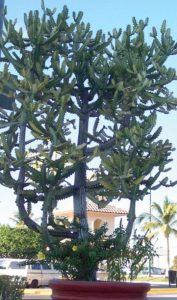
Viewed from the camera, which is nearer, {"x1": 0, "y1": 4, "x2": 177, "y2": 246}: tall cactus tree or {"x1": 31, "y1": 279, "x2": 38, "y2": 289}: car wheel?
{"x1": 0, "y1": 4, "x2": 177, "y2": 246}: tall cactus tree

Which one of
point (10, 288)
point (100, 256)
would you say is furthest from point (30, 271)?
point (100, 256)

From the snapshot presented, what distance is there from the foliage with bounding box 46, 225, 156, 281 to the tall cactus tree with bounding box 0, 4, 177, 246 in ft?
0.84

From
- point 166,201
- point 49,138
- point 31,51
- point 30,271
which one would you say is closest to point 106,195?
point 49,138

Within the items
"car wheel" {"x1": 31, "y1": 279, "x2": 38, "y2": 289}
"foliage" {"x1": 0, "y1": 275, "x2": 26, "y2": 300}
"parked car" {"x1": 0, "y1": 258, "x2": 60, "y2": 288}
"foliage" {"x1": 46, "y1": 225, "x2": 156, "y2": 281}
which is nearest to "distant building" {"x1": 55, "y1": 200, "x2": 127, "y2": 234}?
"parked car" {"x1": 0, "y1": 258, "x2": 60, "y2": 288}

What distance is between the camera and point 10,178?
5.93 meters

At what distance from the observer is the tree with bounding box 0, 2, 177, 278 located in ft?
19.0

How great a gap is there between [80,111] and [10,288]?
2802mm

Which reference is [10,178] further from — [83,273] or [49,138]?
[83,273]

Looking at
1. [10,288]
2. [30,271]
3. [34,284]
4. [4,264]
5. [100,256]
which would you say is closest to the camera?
[100,256]

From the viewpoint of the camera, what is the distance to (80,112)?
6.62 metres

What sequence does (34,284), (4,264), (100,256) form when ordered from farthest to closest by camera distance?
(4,264)
(34,284)
(100,256)

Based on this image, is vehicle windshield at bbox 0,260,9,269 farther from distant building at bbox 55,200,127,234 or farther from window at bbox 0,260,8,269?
distant building at bbox 55,200,127,234

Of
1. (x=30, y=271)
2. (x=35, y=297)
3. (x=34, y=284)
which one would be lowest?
(x=35, y=297)

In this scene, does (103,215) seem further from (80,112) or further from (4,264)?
(80,112)
